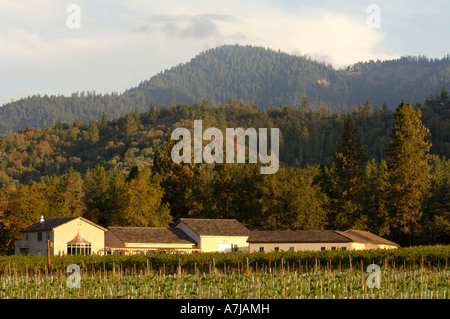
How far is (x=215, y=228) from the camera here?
270 ft

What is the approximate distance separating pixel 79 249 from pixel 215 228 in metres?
15.6

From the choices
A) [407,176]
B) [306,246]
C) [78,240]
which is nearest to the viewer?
[78,240]

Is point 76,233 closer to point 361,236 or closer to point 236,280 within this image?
point 361,236

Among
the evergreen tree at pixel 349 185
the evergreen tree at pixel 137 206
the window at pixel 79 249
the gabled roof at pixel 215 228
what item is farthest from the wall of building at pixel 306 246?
the window at pixel 79 249

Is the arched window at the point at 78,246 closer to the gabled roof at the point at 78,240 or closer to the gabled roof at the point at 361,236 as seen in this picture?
the gabled roof at the point at 78,240

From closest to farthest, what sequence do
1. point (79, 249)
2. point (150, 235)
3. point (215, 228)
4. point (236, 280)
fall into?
point (236, 280) < point (79, 249) < point (150, 235) < point (215, 228)

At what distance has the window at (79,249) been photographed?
7544 cm

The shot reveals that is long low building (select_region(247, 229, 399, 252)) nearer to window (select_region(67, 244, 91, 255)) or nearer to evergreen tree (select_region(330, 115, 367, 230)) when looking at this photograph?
evergreen tree (select_region(330, 115, 367, 230))

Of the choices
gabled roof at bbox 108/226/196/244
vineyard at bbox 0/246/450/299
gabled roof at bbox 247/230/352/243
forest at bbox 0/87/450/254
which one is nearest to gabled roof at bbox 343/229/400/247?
gabled roof at bbox 247/230/352/243

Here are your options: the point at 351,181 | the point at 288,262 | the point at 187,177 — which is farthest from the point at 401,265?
the point at 187,177

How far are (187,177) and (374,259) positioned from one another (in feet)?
141

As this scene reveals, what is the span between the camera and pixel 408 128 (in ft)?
291

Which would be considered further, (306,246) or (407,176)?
(407,176)

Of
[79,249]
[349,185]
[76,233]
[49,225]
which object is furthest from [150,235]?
[349,185]
